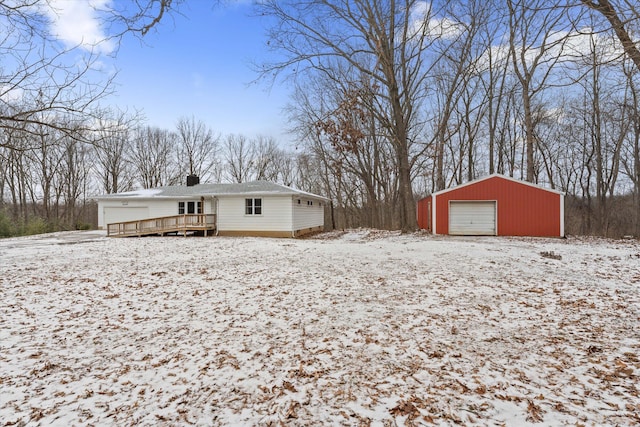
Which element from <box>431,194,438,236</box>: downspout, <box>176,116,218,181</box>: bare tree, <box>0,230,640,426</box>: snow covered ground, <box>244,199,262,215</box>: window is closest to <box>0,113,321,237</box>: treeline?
<box>176,116,218,181</box>: bare tree

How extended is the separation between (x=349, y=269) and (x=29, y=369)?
5530 mm

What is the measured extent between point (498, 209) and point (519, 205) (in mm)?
880

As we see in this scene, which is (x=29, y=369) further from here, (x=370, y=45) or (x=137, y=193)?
(x=137, y=193)

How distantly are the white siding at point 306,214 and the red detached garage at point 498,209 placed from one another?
23.1 ft

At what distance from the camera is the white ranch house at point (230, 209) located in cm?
1683

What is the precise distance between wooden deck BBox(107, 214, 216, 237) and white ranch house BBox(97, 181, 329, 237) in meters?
0.05

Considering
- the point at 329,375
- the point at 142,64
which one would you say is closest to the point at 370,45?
the point at 142,64

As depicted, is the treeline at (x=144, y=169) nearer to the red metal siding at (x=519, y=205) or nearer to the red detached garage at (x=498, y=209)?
the red detached garage at (x=498, y=209)

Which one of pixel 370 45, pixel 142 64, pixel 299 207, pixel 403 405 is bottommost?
pixel 403 405

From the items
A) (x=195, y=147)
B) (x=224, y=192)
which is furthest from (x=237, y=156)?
(x=224, y=192)

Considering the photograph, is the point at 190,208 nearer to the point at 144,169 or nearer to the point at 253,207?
the point at 253,207

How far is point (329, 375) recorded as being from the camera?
9.39ft

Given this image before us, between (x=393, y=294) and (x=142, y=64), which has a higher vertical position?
(x=142, y=64)

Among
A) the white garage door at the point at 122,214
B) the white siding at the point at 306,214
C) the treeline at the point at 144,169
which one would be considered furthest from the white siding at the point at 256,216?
the treeline at the point at 144,169
